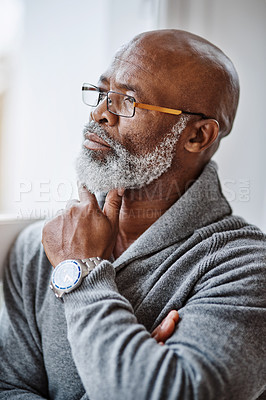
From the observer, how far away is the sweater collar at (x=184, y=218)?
1123 millimetres

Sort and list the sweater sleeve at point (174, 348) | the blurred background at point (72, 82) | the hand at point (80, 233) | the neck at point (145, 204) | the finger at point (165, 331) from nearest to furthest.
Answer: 1. the sweater sleeve at point (174, 348)
2. the finger at point (165, 331)
3. the hand at point (80, 233)
4. the neck at point (145, 204)
5. the blurred background at point (72, 82)

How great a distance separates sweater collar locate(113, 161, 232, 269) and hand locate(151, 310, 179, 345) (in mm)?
226

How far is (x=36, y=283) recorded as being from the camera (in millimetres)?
1281

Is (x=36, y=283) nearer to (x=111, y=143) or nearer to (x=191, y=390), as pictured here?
(x=111, y=143)

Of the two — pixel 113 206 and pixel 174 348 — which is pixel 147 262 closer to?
pixel 113 206

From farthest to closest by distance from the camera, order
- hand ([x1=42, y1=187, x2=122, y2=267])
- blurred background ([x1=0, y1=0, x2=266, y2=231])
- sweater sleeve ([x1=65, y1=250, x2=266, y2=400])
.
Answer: blurred background ([x1=0, y1=0, x2=266, y2=231]) → hand ([x1=42, y1=187, x2=122, y2=267]) → sweater sleeve ([x1=65, y1=250, x2=266, y2=400])

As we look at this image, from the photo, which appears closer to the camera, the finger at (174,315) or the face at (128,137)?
the finger at (174,315)

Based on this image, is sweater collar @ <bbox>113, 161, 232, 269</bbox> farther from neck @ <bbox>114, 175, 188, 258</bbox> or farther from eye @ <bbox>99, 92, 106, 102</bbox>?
eye @ <bbox>99, 92, 106, 102</bbox>

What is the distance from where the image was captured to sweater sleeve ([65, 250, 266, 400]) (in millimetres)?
775

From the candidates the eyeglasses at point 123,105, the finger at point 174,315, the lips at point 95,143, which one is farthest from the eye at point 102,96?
the finger at point 174,315

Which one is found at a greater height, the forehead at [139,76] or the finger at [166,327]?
the forehead at [139,76]

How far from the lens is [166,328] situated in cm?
91

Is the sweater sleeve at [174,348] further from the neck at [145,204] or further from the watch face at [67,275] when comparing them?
the neck at [145,204]

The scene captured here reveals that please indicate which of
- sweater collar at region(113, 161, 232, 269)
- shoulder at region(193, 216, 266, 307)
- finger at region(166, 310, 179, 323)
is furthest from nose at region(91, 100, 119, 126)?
finger at region(166, 310, 179, 323)
